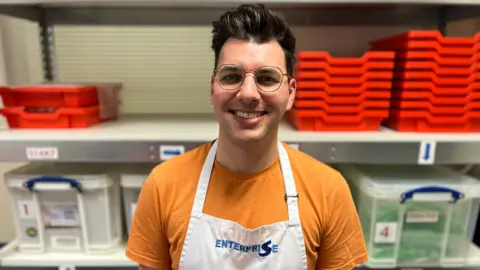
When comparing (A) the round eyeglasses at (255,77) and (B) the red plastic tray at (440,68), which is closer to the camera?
(A) the round eyeglasses at (255,77)

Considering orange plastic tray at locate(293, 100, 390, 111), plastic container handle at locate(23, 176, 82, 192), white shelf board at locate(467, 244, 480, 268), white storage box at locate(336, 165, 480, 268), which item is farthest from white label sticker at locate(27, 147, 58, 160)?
white shelf board at locate(467, 244, 480, 268)

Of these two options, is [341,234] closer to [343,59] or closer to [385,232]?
[385,232]

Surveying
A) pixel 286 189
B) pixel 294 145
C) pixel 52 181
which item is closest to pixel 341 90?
pixel 294 145

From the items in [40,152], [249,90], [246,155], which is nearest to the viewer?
[249,90]

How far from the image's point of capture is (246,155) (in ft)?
3.31

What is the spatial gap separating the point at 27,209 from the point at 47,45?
0.96 metres

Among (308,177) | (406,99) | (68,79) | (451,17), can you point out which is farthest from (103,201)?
(451,17)

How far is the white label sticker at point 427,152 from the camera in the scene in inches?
49.0

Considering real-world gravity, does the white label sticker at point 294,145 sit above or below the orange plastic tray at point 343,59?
below

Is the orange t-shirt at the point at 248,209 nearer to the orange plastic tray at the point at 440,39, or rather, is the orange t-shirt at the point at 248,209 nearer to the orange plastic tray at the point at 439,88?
the orange plastic tray at the point at 439,88

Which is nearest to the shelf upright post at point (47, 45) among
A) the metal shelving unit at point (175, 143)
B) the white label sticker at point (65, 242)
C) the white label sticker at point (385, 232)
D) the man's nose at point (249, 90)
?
the metal shelving unit at point (175, 143)

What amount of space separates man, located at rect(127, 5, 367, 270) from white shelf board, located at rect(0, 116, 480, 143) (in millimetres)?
200

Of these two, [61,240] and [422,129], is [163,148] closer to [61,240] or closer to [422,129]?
[61,240]

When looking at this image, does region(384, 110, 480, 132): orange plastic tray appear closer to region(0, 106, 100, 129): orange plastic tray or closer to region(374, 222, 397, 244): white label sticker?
region(374, 222, 397, 244): white label sticker
